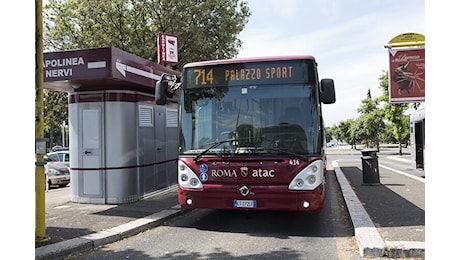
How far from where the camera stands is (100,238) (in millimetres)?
6629

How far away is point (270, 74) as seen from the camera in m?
7.27

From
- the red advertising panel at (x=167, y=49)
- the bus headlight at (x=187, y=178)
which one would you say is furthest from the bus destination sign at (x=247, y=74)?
the red advertising panel at (x=167, y=49)

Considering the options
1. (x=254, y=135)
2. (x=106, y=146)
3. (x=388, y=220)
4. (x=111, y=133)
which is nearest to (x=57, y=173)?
(x=106, y=146)

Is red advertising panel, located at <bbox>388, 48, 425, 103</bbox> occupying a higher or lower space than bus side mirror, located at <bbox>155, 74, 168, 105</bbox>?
higher

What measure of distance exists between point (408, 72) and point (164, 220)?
35.2ft

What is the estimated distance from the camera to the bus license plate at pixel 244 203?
6961 mm

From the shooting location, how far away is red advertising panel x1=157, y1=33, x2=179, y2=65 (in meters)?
15.1

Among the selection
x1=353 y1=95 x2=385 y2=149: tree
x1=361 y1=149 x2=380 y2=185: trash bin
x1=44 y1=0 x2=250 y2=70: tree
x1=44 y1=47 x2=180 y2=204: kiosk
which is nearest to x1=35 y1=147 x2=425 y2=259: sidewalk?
x1=44 y1=47 x2=180 y2=204: kiosk

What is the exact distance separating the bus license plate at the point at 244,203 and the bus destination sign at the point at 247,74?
6.98ft

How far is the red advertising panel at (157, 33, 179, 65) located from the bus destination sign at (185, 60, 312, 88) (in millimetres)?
7790

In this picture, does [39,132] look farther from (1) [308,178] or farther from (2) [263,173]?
(1) [308,178]

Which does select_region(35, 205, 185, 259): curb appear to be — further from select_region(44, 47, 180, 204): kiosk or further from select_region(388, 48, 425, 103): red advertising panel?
select_region(388, 48, 425, 103): red advertising panel

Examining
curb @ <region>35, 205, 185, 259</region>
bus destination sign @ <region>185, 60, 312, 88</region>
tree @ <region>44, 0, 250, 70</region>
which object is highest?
tree @ <region>44, 0, 250, 70</region>

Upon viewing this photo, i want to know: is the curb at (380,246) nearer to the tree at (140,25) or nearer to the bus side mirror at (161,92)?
the bus side mirror at (161,92)
